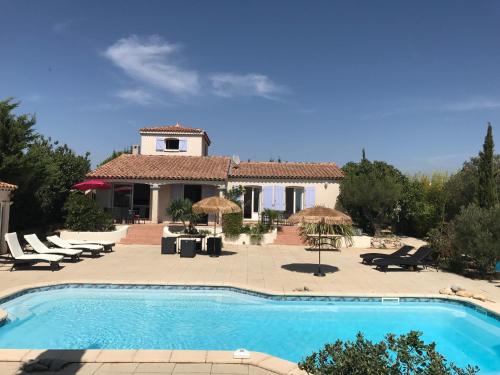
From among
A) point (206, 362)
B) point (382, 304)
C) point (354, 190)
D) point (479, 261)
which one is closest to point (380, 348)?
point (206, 362)

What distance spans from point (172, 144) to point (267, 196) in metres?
10.3

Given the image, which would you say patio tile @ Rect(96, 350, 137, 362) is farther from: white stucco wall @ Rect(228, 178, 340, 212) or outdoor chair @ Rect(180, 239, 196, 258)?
white stucco wall @ Rect(228, 178, 340, 212)

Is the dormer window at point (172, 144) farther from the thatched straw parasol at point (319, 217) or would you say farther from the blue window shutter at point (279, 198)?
the thatched straw parasol at point (319, 217)

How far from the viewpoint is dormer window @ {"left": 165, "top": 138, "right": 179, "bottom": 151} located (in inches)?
1316

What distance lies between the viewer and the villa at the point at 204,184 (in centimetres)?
2742

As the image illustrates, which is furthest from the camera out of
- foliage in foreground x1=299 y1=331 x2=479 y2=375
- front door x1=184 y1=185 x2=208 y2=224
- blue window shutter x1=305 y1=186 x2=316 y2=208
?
front door x1=184 y1=185 x2=208 y2=224

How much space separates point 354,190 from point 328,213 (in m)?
11.8

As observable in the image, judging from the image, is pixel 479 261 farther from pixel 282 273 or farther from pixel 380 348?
pixel 380 348

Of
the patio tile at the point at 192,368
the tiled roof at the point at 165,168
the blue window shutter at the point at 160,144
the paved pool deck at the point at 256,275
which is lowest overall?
the patio tile at the point at 192,368

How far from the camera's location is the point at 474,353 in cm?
868

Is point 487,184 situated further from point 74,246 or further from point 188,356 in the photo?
point 74,246

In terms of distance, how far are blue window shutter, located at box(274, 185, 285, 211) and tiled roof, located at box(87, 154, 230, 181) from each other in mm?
4041

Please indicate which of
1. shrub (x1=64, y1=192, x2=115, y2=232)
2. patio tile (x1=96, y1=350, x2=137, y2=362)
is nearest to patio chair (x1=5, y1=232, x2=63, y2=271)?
shrub (x1=64, y1=192, x2=115, y2=232)

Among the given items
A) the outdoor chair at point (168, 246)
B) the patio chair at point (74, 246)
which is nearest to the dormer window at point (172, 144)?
the outdoor chair at point (168, 246)
